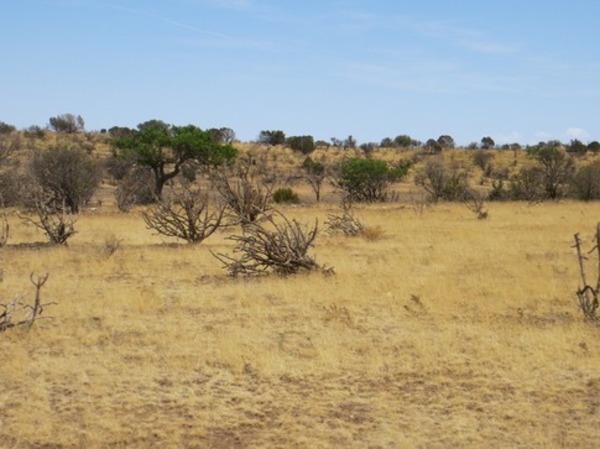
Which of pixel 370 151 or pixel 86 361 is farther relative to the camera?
pixel 370 151

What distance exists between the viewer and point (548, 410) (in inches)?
271

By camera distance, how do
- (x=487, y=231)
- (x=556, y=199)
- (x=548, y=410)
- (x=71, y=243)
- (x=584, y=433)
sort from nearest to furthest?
(x=584, y=433) → (x=548, y=410) → (x=71, y=243) → (x=487, y=231) → (x=556, y=199)

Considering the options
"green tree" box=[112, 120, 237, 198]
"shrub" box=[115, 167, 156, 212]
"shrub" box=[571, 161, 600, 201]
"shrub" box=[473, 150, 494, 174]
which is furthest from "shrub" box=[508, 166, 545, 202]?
"shrub" box=[473, 150, 494, 174]

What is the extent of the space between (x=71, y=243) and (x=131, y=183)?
1257 centimetres

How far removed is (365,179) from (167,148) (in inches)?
393

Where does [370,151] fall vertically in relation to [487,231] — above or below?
Answer: above

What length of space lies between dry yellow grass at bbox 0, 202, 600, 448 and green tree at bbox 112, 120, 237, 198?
18.8 meters

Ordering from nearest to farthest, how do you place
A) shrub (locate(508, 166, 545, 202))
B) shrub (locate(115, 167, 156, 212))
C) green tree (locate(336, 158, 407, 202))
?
shrub (locate(115, 167, 156, 212)) < shrub (locate(508, 166, 545, 202)) < green tree (locate(336, 158, 407, 202))

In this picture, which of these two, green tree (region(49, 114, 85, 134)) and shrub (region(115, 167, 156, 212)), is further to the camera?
green tree (region(49, 114, 85, 134))

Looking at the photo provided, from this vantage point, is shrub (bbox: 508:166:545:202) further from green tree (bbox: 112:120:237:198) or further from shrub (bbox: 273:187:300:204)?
green tree (bbox: 112:120:237:198)

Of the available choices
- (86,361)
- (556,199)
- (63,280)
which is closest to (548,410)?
(86,361)

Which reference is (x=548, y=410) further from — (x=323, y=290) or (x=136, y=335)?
(x=323, y=290)

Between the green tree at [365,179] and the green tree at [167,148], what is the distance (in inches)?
244

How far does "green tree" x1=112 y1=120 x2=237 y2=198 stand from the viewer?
113ft
